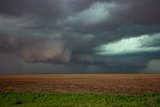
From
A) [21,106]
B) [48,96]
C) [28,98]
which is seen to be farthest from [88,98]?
[21,106]

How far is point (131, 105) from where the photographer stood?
2973 centimetres

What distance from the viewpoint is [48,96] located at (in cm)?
3809

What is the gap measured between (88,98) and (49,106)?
897 centimetres

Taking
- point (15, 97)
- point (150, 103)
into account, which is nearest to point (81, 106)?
point (150, 103)

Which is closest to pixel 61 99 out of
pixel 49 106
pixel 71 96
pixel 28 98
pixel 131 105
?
pixel 71 96

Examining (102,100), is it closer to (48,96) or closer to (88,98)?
(88,98)

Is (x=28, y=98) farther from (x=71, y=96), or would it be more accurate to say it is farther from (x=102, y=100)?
(x=102, y=100)

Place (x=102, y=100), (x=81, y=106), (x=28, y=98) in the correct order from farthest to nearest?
(x=28, y=98)
(x=102, y=100)
(x=81, y=106)

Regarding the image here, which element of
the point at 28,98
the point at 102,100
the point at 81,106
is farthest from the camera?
the point at 28,98

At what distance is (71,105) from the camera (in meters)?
30.0

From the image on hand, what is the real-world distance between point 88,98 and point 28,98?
772 cm

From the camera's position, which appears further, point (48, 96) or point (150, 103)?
point (48, 96)

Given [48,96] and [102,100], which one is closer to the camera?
[102,100]

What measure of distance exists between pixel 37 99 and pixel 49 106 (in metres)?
8.12
